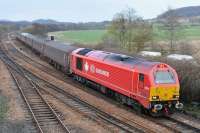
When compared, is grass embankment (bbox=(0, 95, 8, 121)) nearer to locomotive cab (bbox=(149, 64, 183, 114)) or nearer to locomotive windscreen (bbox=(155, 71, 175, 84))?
locomotive cab (bbox=(149, 64, 183, 114))

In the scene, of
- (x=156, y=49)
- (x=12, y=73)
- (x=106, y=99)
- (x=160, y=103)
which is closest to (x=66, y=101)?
(x=106, y=99)

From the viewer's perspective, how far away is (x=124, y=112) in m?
24.5

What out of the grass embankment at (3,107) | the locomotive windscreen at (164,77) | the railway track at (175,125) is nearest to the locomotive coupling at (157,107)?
the railway track at (175,125)

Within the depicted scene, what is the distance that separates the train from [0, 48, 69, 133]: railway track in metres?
4.24

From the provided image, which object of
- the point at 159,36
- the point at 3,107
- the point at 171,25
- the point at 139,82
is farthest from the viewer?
the point at 159,36

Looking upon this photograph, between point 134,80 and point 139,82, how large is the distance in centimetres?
60

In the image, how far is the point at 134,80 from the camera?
24188mm

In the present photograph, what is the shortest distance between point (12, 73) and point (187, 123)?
2386cm

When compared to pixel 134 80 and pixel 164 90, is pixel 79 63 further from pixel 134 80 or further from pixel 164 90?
pixel 164 90

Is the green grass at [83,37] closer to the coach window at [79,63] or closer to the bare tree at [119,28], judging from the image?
the bare tree at [119,28]

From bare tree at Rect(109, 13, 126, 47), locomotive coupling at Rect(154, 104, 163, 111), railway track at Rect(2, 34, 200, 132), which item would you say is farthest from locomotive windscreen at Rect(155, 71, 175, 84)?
bare tree at Rect(109, 13, 126, 47)

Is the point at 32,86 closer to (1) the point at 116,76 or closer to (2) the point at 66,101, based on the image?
(2) the point at 66,101

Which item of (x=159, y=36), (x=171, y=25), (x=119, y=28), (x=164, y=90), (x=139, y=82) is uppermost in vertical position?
(x=171, y=25)

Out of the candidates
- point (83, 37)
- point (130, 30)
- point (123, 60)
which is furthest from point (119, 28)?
point (83, 37)
